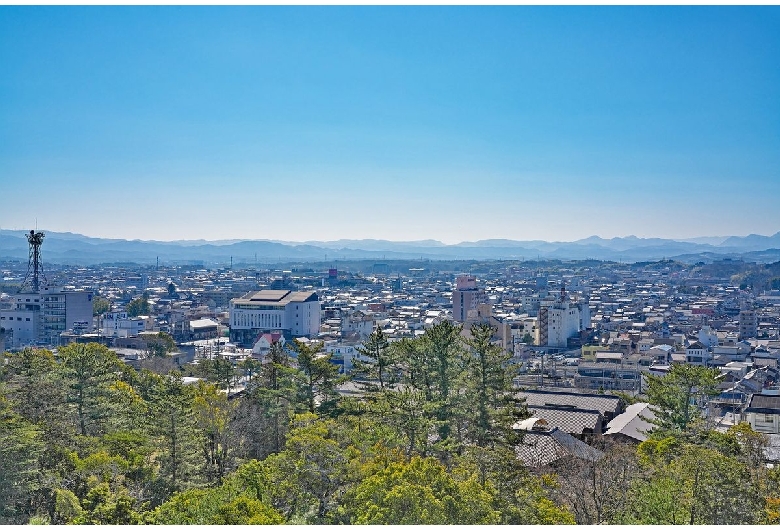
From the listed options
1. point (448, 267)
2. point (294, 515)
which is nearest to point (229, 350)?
point (294, 515)

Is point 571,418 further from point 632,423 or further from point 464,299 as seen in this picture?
point 464,299

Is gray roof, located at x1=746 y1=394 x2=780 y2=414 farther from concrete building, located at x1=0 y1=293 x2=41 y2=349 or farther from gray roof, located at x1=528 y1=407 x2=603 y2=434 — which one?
concrete building, located at x1=0 y1=293 x2=41 y2=349

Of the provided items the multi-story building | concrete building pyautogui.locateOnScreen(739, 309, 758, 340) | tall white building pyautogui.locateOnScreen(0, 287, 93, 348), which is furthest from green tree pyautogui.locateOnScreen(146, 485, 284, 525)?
concrete building pyautogui.locateOnScreen(739, 309, 758, 340)

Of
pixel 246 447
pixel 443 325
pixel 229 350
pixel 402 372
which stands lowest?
pixel 229 350

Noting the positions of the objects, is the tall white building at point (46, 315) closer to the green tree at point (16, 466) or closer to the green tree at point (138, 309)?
the green tree at point (138, 309)

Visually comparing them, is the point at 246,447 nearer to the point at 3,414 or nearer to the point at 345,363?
the point at 3,414

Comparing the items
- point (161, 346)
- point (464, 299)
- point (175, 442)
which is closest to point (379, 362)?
point (175, 442)
